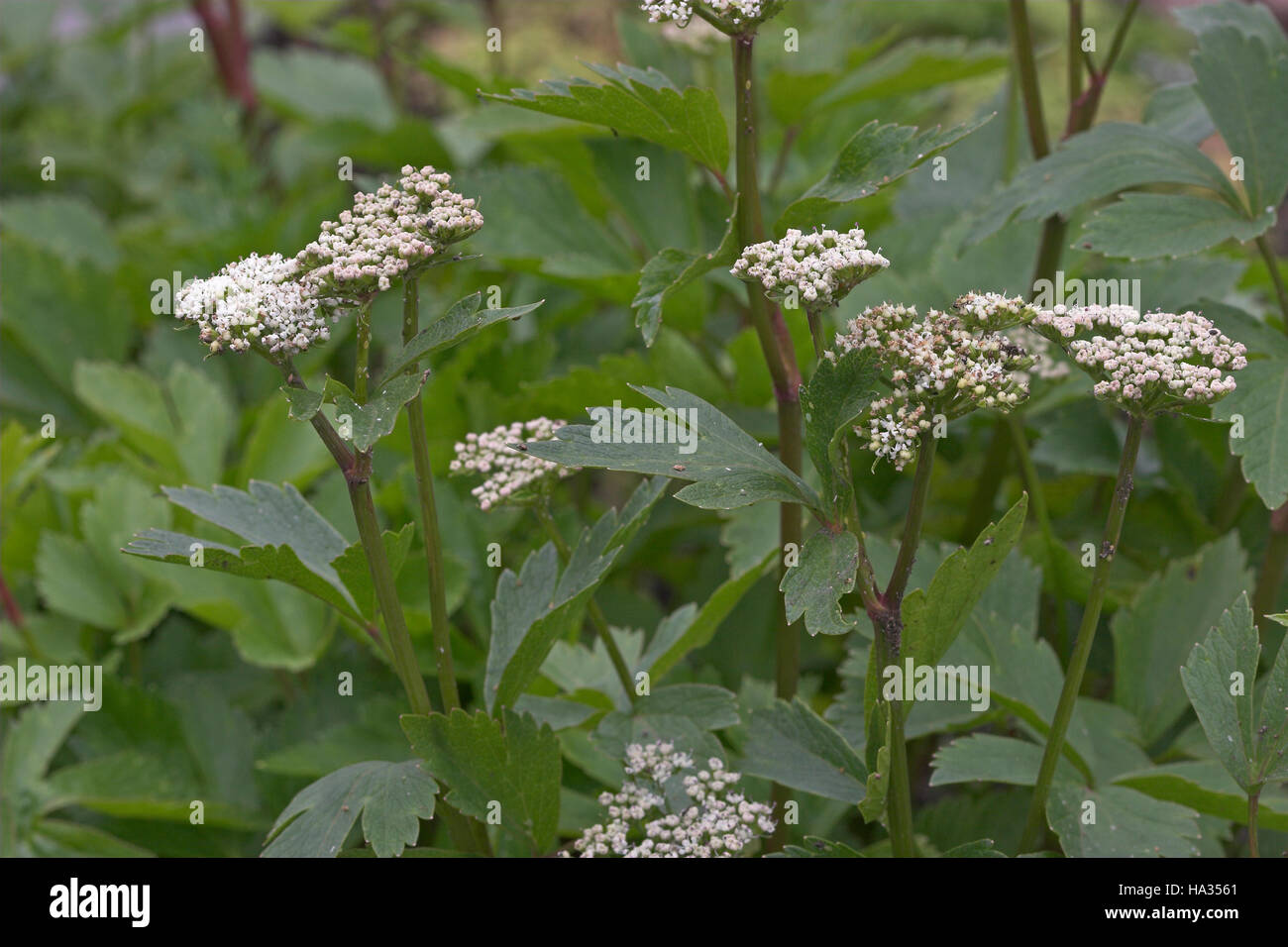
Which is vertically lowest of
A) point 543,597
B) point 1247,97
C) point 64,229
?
point 543,597

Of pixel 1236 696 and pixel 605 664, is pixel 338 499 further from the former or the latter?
pixel 1236 696

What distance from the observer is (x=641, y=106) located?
2.91 feet

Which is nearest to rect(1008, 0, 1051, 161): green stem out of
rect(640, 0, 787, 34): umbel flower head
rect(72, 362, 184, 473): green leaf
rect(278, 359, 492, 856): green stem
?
rect(640, 0, 787, 34): umbel flower head

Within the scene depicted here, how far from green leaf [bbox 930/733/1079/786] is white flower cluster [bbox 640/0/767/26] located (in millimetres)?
591

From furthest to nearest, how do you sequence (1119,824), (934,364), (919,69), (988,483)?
(919,69)
(988,483)
(1119,824)
(934,364)

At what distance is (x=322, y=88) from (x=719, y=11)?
Answer: 1.80 meters

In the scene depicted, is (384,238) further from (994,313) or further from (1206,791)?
(1206,791)

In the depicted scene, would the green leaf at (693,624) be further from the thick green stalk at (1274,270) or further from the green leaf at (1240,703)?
the thick green stalk at (1274,270)

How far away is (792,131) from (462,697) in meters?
0.87

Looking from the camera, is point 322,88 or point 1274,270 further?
point 322,88

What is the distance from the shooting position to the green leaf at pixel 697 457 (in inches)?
30.2

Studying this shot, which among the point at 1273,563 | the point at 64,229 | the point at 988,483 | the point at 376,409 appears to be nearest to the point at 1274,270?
the point at 1273,563

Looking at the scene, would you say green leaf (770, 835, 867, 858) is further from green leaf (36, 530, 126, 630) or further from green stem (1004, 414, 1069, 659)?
green leaf (36, 530, 126, 630)

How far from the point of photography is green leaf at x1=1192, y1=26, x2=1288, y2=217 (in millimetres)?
1132
